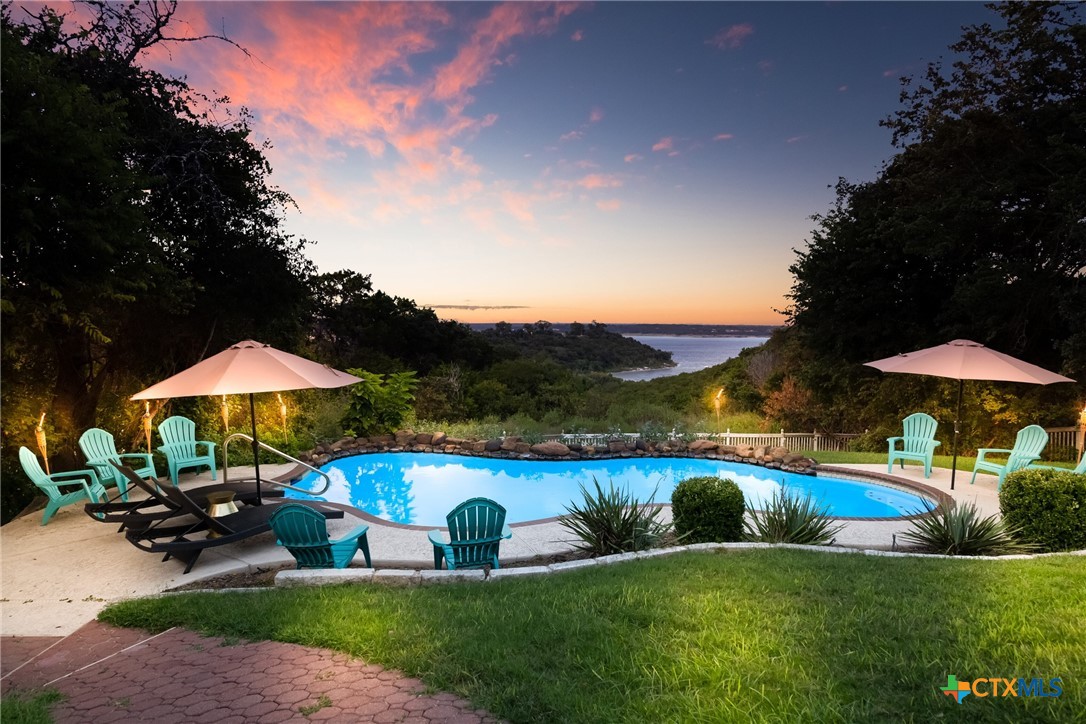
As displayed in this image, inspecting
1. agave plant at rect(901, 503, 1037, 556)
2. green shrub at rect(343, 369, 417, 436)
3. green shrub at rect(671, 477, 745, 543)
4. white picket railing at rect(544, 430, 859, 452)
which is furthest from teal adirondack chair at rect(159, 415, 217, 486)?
agave plant at rect(901, 503, 1037, 556)

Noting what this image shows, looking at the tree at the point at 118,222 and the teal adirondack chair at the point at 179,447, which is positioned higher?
the tree at the point at 118,222

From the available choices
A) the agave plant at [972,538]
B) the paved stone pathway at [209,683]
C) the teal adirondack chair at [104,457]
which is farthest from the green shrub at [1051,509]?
the teal adirondack chair at [104,457]

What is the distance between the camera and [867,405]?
48.7ft

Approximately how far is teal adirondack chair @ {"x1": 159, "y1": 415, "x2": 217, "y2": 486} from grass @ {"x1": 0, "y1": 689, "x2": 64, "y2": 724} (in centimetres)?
593

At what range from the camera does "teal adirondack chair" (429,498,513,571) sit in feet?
15.9

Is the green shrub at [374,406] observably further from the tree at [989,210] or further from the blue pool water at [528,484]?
the tree at [989,210]

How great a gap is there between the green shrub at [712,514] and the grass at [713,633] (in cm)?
98

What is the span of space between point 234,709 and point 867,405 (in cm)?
1584

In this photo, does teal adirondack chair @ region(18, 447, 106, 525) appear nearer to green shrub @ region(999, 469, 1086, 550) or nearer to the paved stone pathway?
the paved stone pathway

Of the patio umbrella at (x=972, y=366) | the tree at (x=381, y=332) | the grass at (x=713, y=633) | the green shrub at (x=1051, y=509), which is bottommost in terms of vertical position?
the grass at (x=713, y=633)

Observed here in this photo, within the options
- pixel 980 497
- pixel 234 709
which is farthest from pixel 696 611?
pixel 980 497

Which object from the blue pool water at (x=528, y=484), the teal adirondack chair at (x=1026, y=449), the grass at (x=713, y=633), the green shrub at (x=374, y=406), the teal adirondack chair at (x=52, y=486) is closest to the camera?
the grass at (x=713, y=633)

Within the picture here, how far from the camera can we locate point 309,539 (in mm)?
4762

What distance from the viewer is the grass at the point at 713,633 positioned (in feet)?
8.41
